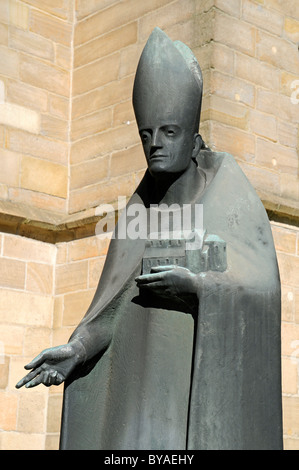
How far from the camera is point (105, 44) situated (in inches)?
297

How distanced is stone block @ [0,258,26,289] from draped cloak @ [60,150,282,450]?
4152 mm

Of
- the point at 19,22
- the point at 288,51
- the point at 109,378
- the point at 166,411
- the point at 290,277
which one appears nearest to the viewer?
the point at 166,411

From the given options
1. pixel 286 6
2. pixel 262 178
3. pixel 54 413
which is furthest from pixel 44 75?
pixel 54 413

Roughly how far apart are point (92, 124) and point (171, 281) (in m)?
4.99

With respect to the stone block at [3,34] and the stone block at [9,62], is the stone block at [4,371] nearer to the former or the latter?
the stone block at [9,62]

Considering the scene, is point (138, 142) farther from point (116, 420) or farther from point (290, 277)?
point (116, 420)

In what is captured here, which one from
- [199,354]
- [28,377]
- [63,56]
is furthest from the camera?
[63,56]

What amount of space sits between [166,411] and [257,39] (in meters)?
4.64

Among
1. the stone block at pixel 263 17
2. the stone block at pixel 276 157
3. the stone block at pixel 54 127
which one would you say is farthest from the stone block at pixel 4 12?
the stone block at pixel 276 157

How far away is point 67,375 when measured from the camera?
2.89 m

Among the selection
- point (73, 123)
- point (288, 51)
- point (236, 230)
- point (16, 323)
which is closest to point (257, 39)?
point (288, 51)

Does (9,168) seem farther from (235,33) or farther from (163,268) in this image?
(163,268)

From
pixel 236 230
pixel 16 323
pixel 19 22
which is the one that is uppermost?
pixel 19 22

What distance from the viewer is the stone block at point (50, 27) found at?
7.69 m
